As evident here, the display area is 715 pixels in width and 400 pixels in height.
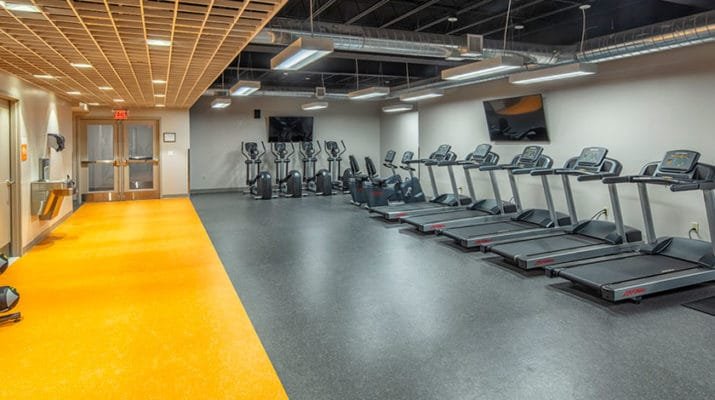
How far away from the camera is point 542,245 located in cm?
604

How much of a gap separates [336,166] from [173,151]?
16.9ft

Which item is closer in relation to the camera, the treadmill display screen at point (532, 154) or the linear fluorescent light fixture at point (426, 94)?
the treadmill display screen at point (532, 154)

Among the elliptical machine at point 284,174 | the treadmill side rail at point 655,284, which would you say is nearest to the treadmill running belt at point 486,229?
the treadmill side rail at point 655,284

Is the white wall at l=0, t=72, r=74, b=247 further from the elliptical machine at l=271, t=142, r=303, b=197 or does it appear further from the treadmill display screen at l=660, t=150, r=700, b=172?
the treadmill display screen at l=660, t=150, r=700, b=172

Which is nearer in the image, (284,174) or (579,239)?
(579,239)

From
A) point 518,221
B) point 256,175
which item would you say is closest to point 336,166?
point 256,175

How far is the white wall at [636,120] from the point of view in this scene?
19.6 feet

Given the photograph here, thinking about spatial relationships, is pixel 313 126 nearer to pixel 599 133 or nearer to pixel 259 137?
pixel 259 137

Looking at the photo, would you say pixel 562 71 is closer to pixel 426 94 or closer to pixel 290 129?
pixel 426 94

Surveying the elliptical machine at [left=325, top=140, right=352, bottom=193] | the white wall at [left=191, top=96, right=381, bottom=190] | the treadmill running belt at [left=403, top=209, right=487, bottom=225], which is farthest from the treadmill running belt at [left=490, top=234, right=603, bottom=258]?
the white wall at [left=191, top=96, right=381, bottom=190]

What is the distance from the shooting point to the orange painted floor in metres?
2.91

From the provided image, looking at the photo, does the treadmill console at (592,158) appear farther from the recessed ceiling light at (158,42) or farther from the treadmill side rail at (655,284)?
the recessed ceiling light at (158,42)

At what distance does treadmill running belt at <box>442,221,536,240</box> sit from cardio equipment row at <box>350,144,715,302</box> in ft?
0.05

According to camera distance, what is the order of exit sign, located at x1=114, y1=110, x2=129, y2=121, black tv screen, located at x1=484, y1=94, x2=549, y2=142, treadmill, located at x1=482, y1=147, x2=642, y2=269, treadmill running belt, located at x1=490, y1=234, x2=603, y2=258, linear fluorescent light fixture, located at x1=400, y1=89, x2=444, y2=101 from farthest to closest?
exit sign, located at x1=114, y1=110, x2=129, y2=121, linear fluorescent light fixture, located at x1=400, y1=89, x2=444, y2=101, black tv screen, located at x1=484, y1=94, x2=549, y2=142, treadmill running belt, located at x1=490, y1=234, x2=603, y2=258, treadmill, located at x1=482, y1=147, x2=642, y2=269
